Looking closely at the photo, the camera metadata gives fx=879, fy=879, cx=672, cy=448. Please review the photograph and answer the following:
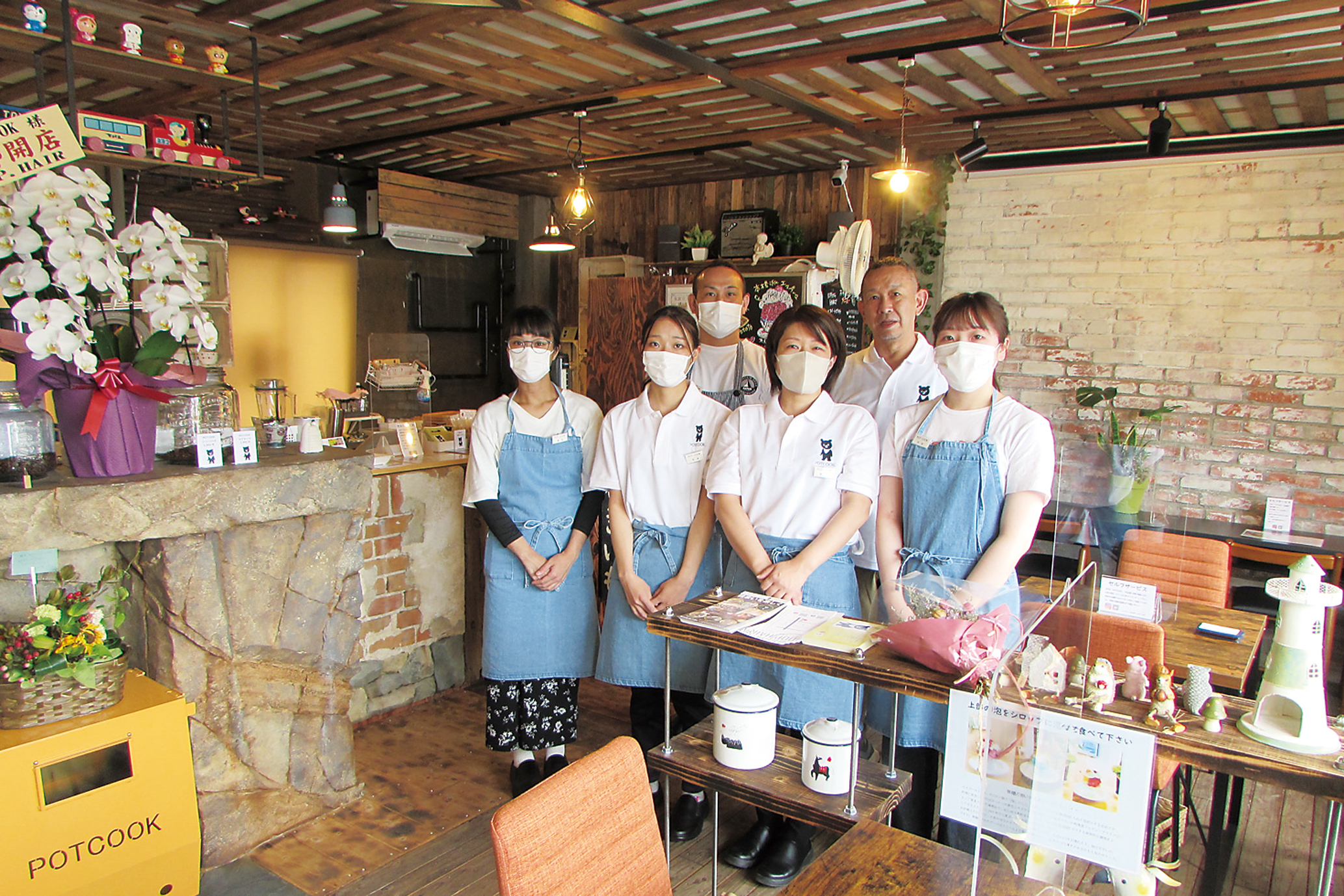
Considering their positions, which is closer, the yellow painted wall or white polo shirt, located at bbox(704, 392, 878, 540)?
white polo shirt, located at bbox(704, 392, 878, 540)

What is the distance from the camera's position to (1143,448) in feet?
7.80

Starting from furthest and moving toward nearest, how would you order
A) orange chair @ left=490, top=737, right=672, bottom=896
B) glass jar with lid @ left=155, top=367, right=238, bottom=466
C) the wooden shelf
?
glass jar with lid @ left=155, top=367, right=238, bottom=466, the wooden shelf, orange chair @ left=490, top=737, right=672, bottom=896

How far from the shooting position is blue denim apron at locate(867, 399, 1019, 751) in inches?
90.7


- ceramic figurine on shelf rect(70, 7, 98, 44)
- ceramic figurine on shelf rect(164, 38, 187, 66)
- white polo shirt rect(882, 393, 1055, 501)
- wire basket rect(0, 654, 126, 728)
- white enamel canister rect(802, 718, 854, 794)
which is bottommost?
wire basket rect(0, 654, 126, 728)

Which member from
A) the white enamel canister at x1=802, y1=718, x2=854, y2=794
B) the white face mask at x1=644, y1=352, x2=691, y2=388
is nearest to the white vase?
the white enamel canister at x1=802, y1=718, x2=854, y2=794

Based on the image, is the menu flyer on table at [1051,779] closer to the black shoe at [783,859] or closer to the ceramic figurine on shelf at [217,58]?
the black shoe at [783,859]

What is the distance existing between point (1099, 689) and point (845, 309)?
5.28 m

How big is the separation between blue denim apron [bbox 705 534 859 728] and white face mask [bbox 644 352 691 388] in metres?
0.59

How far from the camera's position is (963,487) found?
2311mm

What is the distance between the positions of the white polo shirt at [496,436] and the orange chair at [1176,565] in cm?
165

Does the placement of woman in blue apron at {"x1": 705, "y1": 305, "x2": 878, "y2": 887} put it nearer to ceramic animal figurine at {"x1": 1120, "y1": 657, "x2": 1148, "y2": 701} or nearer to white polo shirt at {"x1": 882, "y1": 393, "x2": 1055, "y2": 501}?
white polo shirt at {"x1": 882, "y1": 393, "x2": 1055, "y2": 501}

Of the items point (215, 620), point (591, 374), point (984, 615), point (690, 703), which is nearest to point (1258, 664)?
point (690, 703)

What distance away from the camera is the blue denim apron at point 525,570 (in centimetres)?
298

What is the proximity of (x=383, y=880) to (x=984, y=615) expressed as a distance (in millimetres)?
2056
